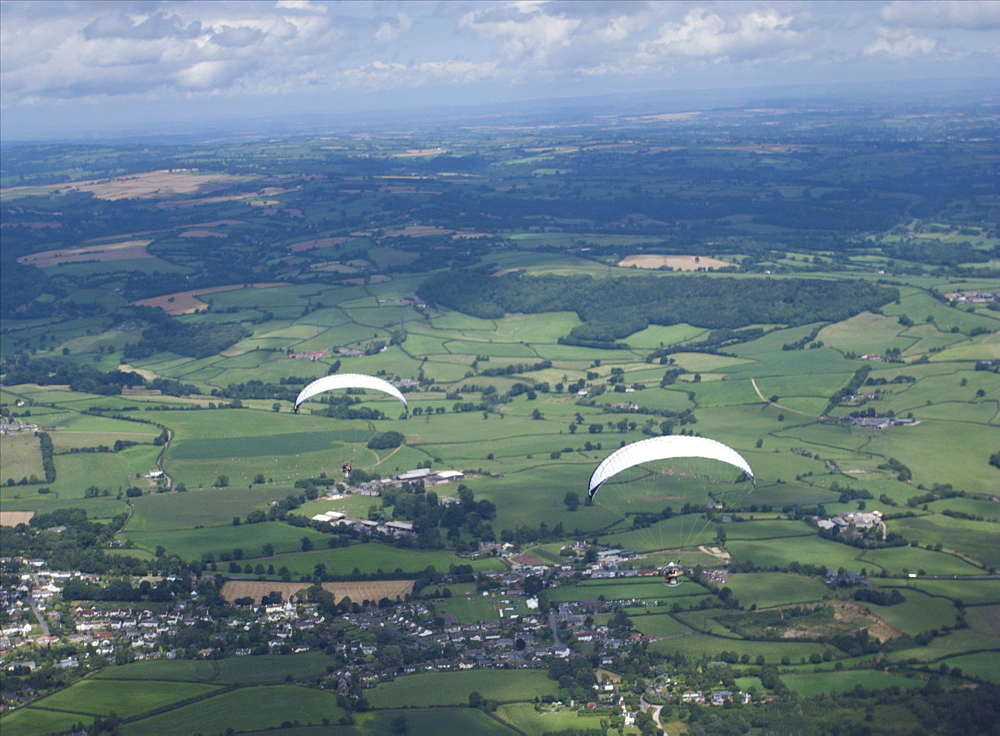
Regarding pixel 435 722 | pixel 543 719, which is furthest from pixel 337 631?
pixel 543 719

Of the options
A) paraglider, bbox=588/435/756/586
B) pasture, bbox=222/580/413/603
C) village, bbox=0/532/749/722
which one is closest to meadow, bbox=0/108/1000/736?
paraglider, bbox=588/435/756/586

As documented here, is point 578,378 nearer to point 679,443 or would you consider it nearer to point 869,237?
point 679,443

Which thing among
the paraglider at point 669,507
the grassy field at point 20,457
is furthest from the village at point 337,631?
the grassy field at point 20,457

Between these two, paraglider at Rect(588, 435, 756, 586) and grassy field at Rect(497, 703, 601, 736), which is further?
paraglider at Rect(588, 435, 756, 586)

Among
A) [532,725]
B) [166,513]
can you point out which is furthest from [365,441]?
[532,725]

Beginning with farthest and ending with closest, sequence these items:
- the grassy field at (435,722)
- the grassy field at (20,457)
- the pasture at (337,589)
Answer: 1. the grassy field at (20,457)
2. the pasture at (337,589)
3. the grassy field at (435,722)

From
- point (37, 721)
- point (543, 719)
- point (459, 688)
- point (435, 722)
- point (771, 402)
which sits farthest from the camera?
point (771, 402)

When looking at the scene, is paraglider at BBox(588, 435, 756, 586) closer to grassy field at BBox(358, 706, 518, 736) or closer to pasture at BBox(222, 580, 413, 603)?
pasture at BBox(222, 580, 413, 603)

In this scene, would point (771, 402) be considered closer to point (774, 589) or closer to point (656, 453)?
point (774, 589)

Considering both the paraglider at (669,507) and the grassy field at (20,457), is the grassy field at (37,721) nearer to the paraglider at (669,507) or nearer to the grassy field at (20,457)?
the paraglider at (669,507)

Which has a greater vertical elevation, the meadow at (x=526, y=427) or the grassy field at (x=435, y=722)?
the meadow at (x=526, y=427)

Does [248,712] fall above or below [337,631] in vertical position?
below
